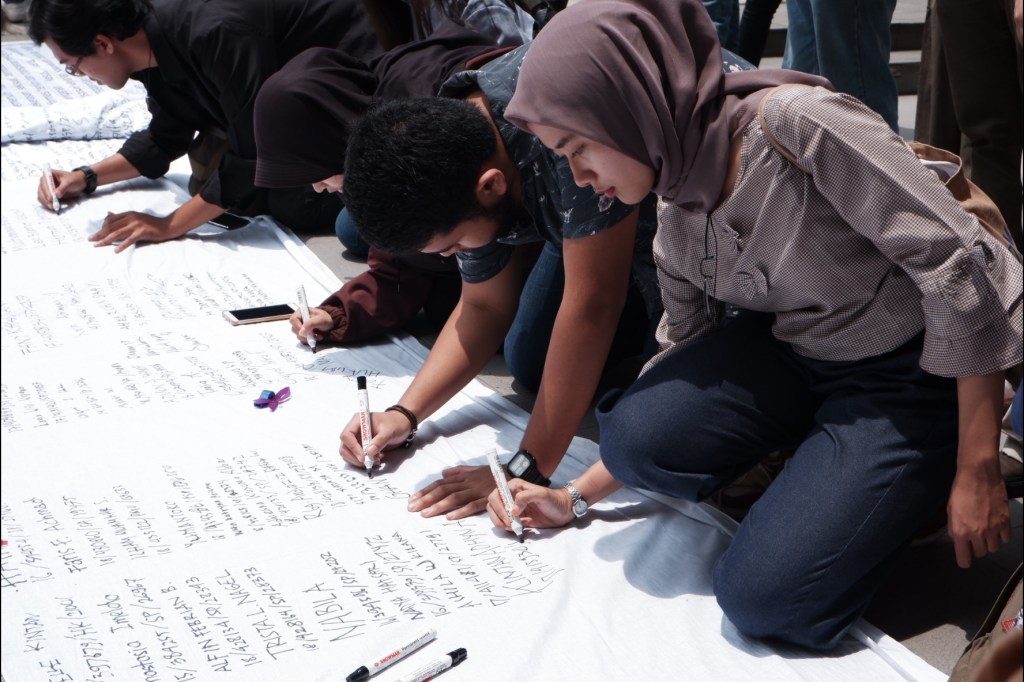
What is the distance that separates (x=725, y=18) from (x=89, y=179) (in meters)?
2.17

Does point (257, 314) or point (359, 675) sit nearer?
point (359, 675)

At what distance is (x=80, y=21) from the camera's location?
2.90 meters

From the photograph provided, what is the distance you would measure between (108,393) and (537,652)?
1.31 meters

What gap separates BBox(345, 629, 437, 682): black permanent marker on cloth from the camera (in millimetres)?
1477

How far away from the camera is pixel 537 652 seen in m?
1.54

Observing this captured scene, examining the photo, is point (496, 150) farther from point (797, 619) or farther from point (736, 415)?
point (797, 619)

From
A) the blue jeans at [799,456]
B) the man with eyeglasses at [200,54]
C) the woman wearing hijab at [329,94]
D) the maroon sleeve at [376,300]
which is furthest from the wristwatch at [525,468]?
the man with eyeglasses at [200,54]

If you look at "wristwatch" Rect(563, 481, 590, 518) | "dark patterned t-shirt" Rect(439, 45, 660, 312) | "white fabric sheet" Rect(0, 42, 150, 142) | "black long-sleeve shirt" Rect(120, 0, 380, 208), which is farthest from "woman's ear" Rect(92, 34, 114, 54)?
"wristwatch" Rect(563, 481, 590, 518)

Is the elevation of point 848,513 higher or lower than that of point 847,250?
lower

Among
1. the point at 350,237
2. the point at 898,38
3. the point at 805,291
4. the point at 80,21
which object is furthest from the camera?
the point at 898,38

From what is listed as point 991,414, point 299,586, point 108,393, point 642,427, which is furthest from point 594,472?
point 108,393

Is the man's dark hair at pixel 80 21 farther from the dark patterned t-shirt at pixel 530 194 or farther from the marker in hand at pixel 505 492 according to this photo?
the marker in hand at pixel 505 492

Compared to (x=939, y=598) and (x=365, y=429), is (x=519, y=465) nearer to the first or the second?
(x=365, y=429)

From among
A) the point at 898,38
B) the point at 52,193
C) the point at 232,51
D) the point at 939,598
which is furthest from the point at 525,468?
the point at 898,38
